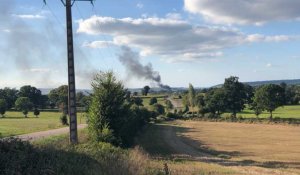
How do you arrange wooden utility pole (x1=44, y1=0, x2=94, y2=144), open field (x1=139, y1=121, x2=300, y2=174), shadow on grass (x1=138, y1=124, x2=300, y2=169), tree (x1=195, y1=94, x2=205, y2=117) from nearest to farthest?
wooden utility pole (x1=44, y1=0, x2=94, y2=144) < open field (x1=139, y1=121, x2=300, y2=174) < shadow on grass (x1=138, y1=124, x2=300, y2=169) < tree (x1=195, y1=94, x2=205, y2=117)

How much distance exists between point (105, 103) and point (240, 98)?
96.5 m

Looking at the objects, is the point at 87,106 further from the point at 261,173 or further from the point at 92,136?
the point at 261,173

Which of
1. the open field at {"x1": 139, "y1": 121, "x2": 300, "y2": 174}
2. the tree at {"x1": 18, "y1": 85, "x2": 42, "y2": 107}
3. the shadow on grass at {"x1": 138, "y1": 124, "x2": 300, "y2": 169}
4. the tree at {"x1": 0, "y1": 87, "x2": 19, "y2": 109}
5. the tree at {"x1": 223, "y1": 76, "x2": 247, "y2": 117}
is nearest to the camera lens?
the open field at {"x1": 139, "y1": 121, "x2": 300, "y2": 174}

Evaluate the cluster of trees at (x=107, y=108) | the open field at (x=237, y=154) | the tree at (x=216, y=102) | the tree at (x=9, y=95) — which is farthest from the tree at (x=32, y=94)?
the cluster of trees at (x=107, y=108)

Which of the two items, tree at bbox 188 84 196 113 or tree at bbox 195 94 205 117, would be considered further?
tree at bbox 188 84 196 113

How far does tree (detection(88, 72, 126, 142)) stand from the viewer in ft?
119

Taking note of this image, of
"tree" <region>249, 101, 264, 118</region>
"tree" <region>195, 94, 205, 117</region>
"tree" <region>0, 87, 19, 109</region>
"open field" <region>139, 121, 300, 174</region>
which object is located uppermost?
"tree" <region>0, 87, 19, 109</region>

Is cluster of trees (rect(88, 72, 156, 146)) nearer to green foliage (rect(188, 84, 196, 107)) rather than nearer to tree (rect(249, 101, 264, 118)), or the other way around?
tree (rect(249, 101, 264, 118))

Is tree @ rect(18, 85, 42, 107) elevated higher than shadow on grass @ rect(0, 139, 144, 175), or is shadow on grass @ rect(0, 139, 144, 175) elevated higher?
tree @ rect(18, 85, 42, 107)

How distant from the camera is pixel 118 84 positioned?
36.8 metres

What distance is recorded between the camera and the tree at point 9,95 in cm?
13357

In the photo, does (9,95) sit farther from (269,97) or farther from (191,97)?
(269,97)

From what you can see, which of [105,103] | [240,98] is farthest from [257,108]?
[105,103]

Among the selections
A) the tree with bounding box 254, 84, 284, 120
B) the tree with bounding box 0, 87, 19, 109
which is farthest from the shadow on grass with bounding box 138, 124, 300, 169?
the tree with bounding box 0, 87, 19, 109
